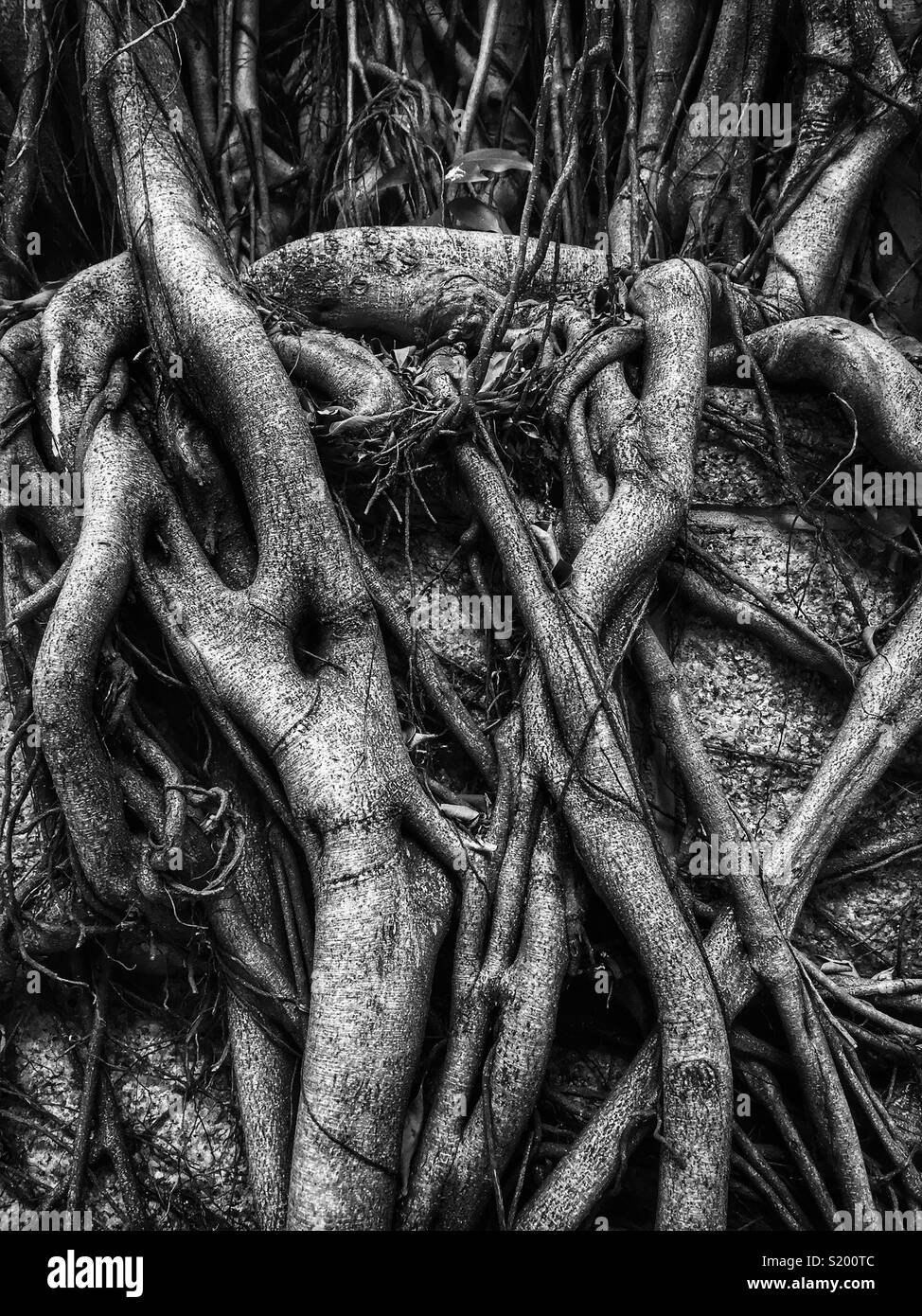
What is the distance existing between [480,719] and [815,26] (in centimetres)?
279
